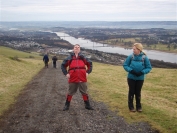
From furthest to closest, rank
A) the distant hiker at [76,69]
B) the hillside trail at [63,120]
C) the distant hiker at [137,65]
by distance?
the distant hiker at [76,69]
the distant hiker at [137,65]
the hillside trail at [63,120]

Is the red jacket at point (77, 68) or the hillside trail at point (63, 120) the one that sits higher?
the red jacket at point (77, 68)

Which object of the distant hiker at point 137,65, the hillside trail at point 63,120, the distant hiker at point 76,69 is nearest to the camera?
the hillside trail at point 63,120

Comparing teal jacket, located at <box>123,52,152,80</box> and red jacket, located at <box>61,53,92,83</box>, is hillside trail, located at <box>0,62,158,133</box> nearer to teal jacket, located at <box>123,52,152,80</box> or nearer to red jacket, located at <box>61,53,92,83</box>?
red jacket, located at <box>61,53,92,83</box>

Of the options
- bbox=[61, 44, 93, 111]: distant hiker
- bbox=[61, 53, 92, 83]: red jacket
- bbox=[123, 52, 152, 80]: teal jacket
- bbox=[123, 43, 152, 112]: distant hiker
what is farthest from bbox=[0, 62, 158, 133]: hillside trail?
bbox=[123, 52, 152, 80]: teal jacket

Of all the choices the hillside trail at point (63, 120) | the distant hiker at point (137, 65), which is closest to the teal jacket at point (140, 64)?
the distant hiker at point (137, 65)

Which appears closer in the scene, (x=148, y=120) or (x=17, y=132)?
(x=17, y=132)

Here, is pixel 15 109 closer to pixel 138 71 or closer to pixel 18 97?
pixel 18 97

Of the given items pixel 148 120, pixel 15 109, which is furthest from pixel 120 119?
pixel 15 109

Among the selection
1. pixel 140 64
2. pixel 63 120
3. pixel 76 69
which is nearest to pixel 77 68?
pixel 76 69

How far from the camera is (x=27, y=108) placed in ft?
37.6

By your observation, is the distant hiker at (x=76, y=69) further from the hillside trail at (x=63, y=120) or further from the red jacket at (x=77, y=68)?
the hillside trail at (x=63, y=120)

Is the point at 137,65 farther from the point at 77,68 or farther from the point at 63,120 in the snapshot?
the point at 63,120

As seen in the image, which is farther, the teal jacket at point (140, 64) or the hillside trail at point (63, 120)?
the teal jacket at point (140, 64)

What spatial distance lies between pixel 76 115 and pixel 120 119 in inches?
75.6
